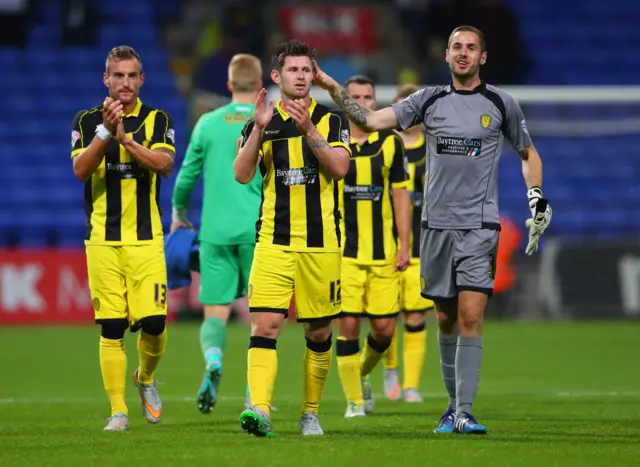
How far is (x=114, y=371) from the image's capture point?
7176 mm

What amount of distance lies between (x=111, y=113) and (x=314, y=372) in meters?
1.77

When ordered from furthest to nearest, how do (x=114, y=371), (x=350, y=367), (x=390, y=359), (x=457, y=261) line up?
1. (x=390, y=359)
2. (x=350, y=367)
3. (x=114, y=371)
4. (x=457, y=261)

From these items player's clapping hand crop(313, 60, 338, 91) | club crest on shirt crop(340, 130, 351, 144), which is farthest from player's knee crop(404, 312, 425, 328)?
player's clapping hand crop(313, 60, 338, 91)

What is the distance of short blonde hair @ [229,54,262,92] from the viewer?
341 inches

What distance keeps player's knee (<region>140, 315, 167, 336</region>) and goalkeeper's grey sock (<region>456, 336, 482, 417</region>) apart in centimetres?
175

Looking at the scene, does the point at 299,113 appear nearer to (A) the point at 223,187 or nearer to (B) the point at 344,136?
(B) the point at 344,136

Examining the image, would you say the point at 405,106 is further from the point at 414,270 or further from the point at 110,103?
the point at 414,270

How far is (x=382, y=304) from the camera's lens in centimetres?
853

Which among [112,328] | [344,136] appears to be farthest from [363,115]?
A: [112,328]

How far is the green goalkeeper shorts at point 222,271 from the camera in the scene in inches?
341

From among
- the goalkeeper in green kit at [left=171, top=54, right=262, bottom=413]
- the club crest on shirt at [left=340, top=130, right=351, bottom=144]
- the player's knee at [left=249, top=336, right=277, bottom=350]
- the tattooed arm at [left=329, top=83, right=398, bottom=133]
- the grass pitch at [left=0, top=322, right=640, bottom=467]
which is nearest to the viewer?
the grass pitch at [left=0, top=322, right=640, bottom=467]

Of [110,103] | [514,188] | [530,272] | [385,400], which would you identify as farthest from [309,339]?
[514,188]

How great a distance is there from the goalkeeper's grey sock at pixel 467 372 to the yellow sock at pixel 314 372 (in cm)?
70

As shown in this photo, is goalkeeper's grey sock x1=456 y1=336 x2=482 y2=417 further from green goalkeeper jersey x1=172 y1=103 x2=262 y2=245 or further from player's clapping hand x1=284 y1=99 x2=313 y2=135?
green goalkeeper jersey x1=172 y1=103 x2=262 y2=245
